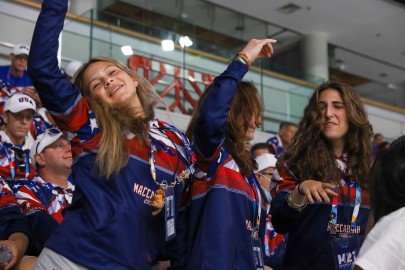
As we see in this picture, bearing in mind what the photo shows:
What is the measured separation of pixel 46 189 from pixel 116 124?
1.51 metres

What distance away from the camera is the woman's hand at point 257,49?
7.20 feet

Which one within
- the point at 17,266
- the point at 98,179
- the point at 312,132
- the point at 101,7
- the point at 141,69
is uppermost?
the point at 101,7

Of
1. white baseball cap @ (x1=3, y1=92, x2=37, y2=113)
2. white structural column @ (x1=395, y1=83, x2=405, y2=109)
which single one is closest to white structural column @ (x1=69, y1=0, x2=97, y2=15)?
white baseball cap @ (x1=3, y1=92, x2=37, y2=113)

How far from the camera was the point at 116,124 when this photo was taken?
2.09m

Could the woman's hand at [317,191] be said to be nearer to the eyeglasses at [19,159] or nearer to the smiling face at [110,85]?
the smiling face at [110,85]

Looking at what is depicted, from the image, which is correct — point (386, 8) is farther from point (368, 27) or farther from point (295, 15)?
point (295, 15)

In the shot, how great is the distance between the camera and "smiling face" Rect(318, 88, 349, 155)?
2.84m

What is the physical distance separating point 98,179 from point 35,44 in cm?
51

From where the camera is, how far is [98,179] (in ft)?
6.52

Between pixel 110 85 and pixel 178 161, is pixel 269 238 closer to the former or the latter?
pixel 178 161

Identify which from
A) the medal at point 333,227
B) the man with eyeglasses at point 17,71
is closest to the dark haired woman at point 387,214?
the medal at point 333,227

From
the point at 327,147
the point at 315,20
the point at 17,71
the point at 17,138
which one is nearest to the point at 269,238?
the point at 327,147

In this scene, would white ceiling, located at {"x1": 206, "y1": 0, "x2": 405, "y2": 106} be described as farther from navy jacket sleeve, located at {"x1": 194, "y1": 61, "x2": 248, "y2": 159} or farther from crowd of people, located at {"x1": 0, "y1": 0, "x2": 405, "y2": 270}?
navy jacket sleeve, located at {"x1": 194, "y1": 61, "x2": 248, "y2": 159}

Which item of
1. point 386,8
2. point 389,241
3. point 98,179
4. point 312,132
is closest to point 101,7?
point 386,8
